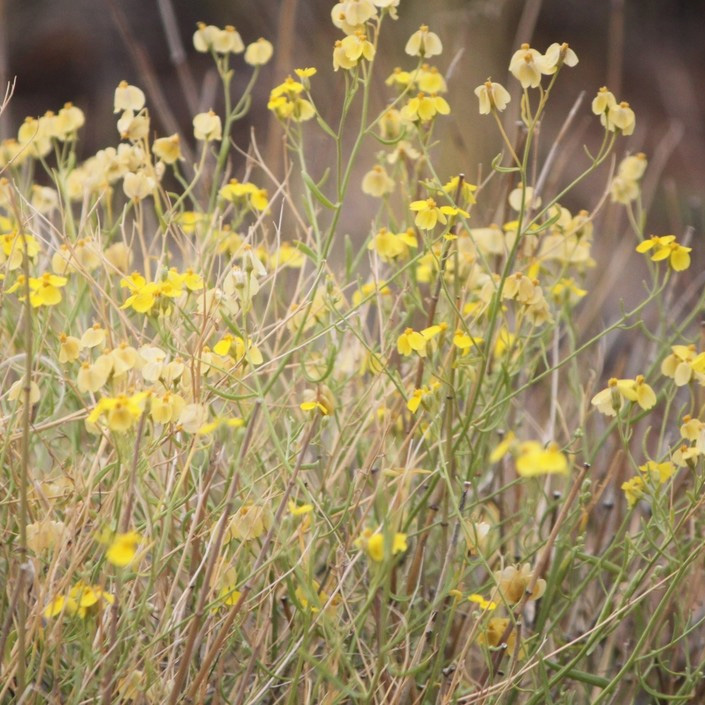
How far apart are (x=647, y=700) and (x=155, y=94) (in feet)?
3.56

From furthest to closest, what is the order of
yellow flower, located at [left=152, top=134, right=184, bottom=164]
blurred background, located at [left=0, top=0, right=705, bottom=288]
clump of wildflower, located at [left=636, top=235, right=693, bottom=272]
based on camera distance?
blurred background, located at [left=0, top=0, right=705, bottom=288] → yellow flower, located at [left=152, top=134, right=184, bottom=164] → clump of wildflower, located at [left=636, top=235, right=693, bottom=272]

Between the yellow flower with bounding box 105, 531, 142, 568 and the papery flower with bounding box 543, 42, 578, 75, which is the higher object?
the papery flower with bounding box 543, 42, 578, 75

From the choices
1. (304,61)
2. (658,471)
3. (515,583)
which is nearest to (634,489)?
Result: (658,471)

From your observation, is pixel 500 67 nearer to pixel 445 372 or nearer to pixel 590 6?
pixel 590 6

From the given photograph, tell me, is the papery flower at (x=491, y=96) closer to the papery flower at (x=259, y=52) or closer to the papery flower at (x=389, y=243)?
the papery flower at (x=389, y=243)

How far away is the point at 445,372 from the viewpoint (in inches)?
36.8

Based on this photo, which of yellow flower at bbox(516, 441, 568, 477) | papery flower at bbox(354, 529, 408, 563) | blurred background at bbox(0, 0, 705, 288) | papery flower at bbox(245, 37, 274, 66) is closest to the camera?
yellow flower at bbox(516, 441, 568, 477)

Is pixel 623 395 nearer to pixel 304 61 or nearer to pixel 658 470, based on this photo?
pixel 658 470

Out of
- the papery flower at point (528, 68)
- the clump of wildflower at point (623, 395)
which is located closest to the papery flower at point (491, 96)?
the papery flower at point (528, 68)

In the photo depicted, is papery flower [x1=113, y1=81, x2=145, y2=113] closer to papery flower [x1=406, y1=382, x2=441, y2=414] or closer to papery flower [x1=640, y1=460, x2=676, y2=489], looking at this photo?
papery flower [x1=406, y1=382, x2=441, y2=414]

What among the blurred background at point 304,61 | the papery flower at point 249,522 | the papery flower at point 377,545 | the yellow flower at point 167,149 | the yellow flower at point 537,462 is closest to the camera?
the yellow flower at point 537,462

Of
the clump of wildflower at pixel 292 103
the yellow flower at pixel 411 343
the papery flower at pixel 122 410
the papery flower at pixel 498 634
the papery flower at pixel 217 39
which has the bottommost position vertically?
the papery flower at pixel 498 634

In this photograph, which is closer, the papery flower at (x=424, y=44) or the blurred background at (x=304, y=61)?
the papery flower at (x=424, y=44)

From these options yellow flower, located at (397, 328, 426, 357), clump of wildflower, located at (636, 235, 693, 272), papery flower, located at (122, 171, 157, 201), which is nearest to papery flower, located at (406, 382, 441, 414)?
yellow flower, located at (397, 328, 426, 357)
